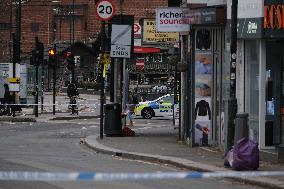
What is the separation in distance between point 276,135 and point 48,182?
759cm

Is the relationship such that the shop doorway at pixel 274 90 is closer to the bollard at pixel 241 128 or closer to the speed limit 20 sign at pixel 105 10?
the bollard at pixel 241 128

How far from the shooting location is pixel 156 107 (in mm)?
43375

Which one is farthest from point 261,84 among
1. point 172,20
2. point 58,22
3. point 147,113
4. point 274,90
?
point 58,22

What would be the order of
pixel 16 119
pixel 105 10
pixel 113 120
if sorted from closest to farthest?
pixel 105 10, pixel 113 120, pixel 16 119

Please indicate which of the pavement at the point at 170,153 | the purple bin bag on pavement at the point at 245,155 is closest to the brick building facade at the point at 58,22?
the pavement at the point at 170,153

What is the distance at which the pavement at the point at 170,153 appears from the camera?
1491cm

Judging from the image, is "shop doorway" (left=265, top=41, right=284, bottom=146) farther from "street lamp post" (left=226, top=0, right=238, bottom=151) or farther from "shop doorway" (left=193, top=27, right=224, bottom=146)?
"street lamp post" (left=226, top=0, right=238, bottom=151)

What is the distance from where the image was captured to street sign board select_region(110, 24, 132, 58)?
24.4 m

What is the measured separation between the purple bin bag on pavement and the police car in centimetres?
2820

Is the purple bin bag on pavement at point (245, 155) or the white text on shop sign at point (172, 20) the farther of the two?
the white text on shop sign at point (172, 20)

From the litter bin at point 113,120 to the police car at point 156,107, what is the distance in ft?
58.3

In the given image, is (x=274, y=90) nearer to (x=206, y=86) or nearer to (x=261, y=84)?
(x=261, y=84)

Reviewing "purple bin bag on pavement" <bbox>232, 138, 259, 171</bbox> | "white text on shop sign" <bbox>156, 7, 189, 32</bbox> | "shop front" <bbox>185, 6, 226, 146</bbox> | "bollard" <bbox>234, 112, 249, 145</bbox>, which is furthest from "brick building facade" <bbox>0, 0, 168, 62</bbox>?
"purple bin bag on pavement" <bbox>232, 138, 259, 171</bbox>

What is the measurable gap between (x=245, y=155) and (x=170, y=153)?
186 inches
